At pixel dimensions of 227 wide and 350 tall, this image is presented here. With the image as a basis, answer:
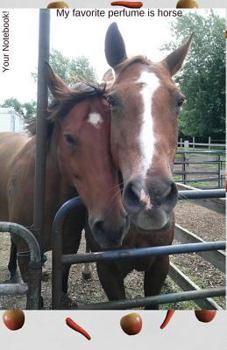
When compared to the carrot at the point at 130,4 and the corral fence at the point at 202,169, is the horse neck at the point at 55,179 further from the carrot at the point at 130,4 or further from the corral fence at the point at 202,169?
the corral fence at the point at 202,169

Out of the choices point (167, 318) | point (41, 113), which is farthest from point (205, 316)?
point (41, 113)

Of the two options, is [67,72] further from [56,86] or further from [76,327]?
[76,327]

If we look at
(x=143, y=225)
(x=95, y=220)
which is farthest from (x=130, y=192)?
(x=95, y=220)

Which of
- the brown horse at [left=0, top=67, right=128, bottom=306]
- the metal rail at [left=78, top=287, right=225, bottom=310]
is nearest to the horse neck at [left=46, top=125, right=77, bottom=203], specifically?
the brown horse at [left=0, top=67, right=128, bottom=306]

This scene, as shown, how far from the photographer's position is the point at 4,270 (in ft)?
9.36

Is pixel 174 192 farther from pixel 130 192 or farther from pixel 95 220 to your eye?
pixel 95 220

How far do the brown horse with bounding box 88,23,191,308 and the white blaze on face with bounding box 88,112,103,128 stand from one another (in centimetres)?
8

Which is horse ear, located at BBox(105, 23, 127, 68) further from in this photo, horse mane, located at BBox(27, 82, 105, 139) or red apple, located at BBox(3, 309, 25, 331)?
red apple, located at BBox(3, 309, 25, 331)

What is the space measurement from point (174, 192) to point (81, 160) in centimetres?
42

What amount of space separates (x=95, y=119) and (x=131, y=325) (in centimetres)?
75

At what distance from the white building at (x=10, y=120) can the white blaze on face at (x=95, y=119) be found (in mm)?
391

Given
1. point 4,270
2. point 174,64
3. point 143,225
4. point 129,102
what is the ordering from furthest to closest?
point 4,270 → point 174,64 → point 129,102 → point 143,225

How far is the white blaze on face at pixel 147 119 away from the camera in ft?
3.46

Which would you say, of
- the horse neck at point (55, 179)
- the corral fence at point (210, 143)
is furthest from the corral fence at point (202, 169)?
the horse neck at point (55, 179)
